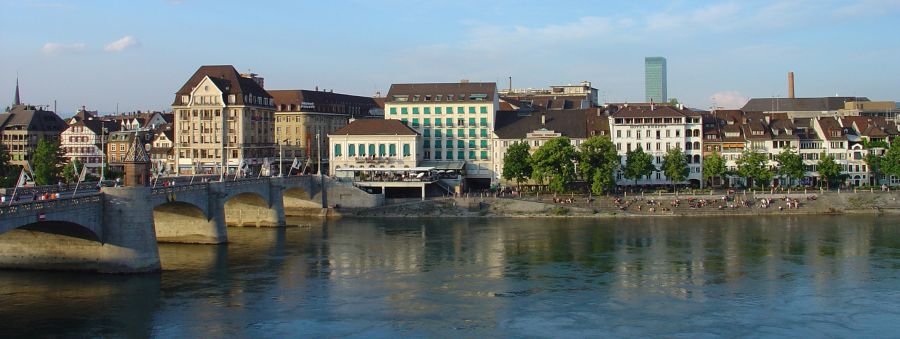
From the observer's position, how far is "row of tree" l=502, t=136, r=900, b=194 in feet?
343

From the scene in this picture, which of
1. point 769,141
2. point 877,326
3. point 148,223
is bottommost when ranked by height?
point 877,326

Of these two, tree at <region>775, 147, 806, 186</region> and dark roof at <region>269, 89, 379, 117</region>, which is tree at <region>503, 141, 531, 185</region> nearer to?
tree at <region>775, 147, 806, 186</region>

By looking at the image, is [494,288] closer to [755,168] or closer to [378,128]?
[755,168]

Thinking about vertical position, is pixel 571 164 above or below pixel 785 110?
below

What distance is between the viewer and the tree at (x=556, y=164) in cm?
10406

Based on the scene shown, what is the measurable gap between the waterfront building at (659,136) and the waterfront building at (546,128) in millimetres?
3323

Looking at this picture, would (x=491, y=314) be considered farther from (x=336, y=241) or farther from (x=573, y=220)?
(x=573, y=220)

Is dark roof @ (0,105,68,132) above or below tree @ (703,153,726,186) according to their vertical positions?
above

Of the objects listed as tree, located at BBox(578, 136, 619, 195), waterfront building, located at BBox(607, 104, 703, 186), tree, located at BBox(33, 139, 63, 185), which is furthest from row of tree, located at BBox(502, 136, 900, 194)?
tree, located at BBox(33, 139, 63, 185)

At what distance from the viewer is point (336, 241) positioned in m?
79.4

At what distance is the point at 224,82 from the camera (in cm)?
12238

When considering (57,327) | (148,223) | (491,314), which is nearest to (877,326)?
(491,314)

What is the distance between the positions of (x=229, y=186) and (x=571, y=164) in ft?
130

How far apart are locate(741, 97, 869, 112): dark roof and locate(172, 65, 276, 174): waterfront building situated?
82345 millimetres
